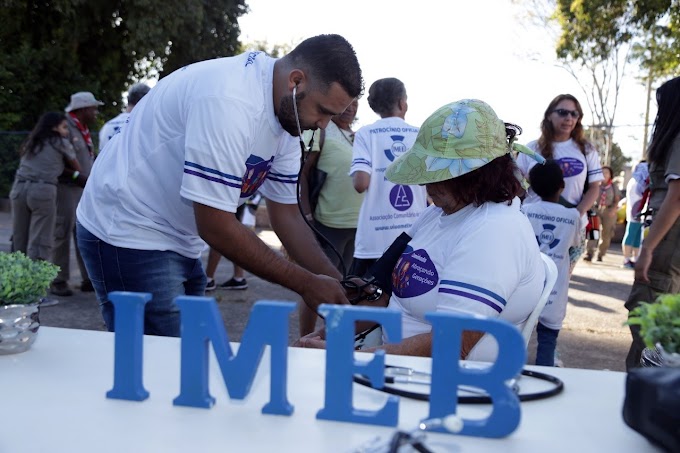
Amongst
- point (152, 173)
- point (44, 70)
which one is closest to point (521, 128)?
point (152, 173)

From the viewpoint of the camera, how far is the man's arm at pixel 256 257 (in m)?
1.95

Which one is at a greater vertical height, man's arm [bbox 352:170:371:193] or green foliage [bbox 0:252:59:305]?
man's arm [bbox 352:170:371:193]

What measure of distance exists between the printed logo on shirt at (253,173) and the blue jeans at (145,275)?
1.11 ft

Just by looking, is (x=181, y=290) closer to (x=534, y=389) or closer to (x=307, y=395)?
(x=307, y=395)

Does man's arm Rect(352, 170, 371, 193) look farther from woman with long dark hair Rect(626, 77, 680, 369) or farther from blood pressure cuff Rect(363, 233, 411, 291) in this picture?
blood pressure cuff Rect(363, 233, 411, 291)

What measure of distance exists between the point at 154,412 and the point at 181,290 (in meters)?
1.13

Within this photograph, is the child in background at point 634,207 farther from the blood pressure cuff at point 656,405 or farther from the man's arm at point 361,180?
the blood pressure cuff at point 656,405

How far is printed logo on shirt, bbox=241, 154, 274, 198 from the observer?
2.16 meters

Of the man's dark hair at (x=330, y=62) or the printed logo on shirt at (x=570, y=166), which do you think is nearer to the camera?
the man's dark hair at (x=330, y=62)

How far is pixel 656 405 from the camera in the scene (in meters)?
1.00

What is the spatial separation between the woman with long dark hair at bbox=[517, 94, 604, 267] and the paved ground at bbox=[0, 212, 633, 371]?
3.05 ft

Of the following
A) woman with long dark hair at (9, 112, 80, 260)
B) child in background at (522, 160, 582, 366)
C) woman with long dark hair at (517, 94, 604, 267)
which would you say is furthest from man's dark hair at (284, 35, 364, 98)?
woman with long dark hair at (9, 112, 80, 260)

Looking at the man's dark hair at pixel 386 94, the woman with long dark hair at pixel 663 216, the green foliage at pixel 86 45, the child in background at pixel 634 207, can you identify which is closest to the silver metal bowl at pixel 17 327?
the woman with long dark hair at pixel 663 216

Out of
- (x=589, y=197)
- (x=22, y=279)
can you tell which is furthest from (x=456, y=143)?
(x=589, y=197)
